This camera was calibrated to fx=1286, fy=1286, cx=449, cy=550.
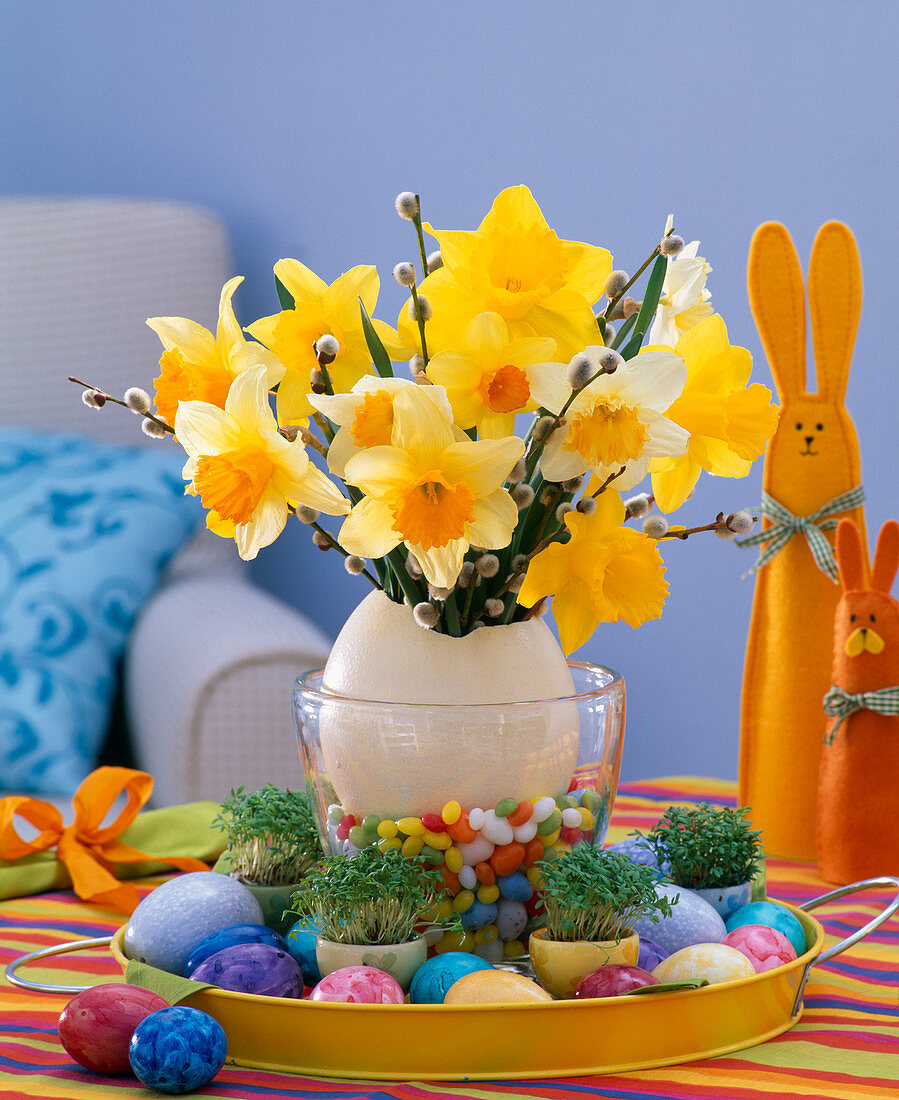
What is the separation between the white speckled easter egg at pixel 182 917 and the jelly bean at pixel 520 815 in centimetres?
15

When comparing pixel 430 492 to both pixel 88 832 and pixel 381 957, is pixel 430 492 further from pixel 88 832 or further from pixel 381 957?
pixel 88 832

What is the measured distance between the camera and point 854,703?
0.82 m

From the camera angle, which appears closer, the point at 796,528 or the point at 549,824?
the point at 549,824

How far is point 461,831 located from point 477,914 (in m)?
0.04

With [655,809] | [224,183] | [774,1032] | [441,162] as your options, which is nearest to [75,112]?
[224,183]

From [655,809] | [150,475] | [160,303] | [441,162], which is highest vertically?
[441,162]

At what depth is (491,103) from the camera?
5.81ft

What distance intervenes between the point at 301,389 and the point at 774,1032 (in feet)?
1.20

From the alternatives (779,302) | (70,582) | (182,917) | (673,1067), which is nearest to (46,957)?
(182,917)

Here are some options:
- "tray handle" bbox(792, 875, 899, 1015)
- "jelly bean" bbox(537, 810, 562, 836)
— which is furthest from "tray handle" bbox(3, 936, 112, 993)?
"tray handle" bbox(792, 875, 899, 1015)

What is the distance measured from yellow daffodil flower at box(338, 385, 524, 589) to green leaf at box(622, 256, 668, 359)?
103 mm

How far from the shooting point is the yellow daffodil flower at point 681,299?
0.65 m

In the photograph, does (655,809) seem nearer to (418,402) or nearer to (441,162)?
(418,402)

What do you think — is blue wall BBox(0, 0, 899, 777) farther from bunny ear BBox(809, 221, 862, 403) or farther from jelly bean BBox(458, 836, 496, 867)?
jelly bean BBox(458, 836, 496, 867)
